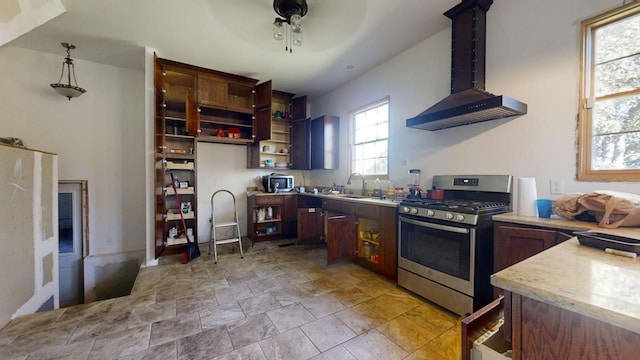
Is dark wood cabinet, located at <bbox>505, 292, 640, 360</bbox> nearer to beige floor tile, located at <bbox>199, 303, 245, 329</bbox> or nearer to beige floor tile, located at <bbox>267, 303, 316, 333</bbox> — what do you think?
beige floor tile, located at <bbox>267, 303, 316, 333</bbox>

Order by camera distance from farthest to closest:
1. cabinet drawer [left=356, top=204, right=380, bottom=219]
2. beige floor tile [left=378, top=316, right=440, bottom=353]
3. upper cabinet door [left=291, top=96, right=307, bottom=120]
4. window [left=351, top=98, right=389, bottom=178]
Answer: upper cabinet door [left=291, top=96, right=307, bottom=120]
window [left=351, top=98, right=389, bottom=178]
cabinet drawer [left=356, top=204, right=380, bottom=219]
beige floor tile [left=378, top=316, right=440, bottom=353]

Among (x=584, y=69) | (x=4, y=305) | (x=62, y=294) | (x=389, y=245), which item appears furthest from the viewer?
(x=62, y=294)

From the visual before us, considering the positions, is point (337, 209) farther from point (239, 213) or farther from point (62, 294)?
point (62, 294)

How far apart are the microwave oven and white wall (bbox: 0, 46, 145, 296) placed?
1.98 metres

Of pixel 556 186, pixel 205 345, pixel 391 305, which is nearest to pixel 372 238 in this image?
pixel 391 305

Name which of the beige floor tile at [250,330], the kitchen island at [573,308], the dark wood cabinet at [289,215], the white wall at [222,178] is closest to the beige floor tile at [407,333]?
the beige floor tile at [250,330]

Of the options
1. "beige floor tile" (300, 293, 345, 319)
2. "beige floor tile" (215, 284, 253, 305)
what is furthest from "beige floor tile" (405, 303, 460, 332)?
"beige floor tile" (215, 284, 253, 305)

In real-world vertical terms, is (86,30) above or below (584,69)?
above

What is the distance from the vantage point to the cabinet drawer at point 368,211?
2861mm

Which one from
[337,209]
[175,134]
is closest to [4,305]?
[175,134]

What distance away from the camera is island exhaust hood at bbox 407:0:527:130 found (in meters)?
2.21

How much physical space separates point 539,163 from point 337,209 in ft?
7.47

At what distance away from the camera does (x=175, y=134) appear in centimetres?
386

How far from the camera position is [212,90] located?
3838 mm
